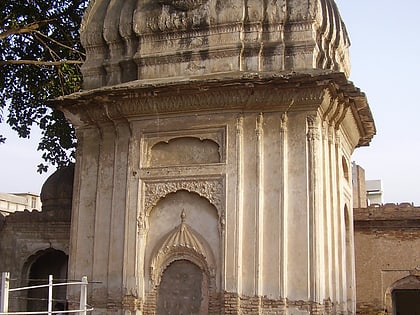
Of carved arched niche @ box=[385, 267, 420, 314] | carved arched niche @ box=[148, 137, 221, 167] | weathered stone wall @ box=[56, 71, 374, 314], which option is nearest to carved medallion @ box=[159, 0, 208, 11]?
weathered stone wall @ box=[56, 71, 374, 314]

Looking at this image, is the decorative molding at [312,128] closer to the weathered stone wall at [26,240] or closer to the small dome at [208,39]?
the small dome at [208,39]

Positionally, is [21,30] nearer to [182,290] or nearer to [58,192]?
[58,192]

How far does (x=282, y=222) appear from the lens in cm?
1120

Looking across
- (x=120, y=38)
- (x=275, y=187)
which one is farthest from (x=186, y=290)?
(x=120, y=38)

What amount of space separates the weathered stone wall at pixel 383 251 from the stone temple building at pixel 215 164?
3.76 m

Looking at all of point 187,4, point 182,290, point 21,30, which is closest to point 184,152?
point 182,290

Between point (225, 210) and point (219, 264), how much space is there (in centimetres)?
90

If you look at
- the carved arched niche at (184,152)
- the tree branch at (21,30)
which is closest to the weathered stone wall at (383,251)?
the carved arched niche at (184,152)

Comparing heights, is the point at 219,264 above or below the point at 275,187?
below

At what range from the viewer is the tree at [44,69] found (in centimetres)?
1747

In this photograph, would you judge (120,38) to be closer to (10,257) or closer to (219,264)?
(219,264)

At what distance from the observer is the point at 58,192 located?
Answer: 16.6 meters

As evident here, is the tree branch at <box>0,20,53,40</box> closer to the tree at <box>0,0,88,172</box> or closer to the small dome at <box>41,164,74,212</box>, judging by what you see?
the tree at <box>0,0,88,172</box>

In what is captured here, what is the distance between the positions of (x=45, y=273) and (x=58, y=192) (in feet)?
6.68
